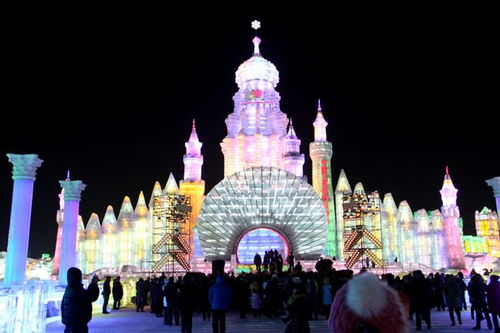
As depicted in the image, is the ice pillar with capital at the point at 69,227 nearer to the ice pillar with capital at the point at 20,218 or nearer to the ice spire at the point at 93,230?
the ice pillar with capital at the point at 20,218

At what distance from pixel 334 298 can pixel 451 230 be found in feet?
183

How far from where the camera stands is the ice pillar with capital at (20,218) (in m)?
21.3

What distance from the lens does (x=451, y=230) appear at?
54438 mm

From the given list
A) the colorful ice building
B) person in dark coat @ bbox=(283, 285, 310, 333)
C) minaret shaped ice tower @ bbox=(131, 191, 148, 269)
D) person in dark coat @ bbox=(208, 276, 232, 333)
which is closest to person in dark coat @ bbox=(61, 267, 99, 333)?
person in dark coat @ bbox=(283, 285, 310, 333)

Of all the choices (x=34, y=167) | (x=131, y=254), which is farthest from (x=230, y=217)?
(x=34, y=167)

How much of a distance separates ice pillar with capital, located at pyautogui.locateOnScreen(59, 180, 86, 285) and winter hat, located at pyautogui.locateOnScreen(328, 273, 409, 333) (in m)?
23.7

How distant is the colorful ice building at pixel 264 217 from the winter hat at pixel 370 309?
40.6 meters

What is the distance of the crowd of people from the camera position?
2.86m

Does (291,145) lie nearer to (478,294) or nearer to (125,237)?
(125,237)

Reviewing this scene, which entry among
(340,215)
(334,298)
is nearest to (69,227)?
(334,298)

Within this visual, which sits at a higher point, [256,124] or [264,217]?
[256,124]

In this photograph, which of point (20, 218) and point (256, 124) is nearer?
point (20, 218)

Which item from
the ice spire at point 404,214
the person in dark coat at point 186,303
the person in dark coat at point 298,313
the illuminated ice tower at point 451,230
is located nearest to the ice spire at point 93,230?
the ice spire at point 404,214

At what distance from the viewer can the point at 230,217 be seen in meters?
48.4
